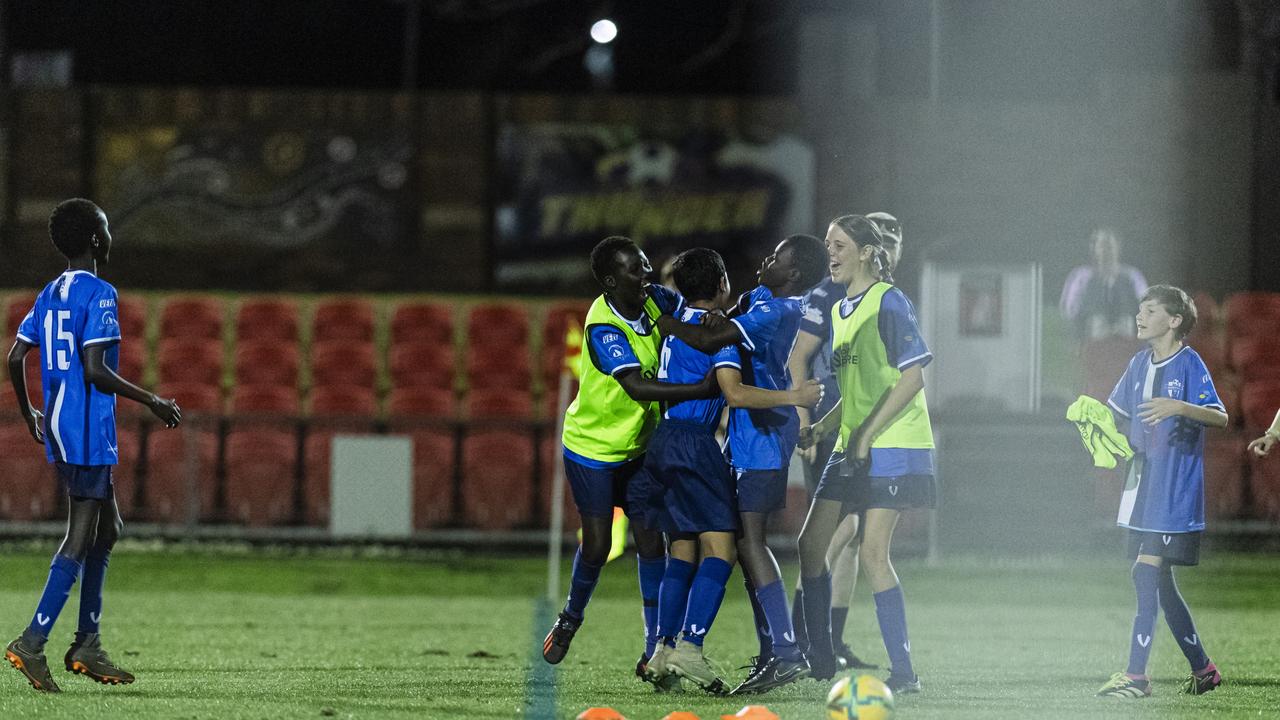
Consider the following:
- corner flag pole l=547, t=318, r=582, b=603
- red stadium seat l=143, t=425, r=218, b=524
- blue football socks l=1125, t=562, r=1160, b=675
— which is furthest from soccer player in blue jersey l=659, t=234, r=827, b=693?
red stadium seat l=143, t=425, r=218, b=524

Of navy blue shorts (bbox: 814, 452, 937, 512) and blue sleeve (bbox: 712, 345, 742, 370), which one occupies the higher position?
blue sleeve (bbox: 712, 345, 742, 370)

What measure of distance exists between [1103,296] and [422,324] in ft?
17.3

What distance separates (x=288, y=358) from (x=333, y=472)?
247 cm

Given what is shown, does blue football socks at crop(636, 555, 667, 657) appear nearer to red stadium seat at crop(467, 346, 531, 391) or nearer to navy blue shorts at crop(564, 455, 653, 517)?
navy blue shorts at crop(564, 455, 653, 517)

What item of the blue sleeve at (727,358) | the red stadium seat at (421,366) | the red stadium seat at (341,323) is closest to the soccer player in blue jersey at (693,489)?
the blue sleeve at (727,358)

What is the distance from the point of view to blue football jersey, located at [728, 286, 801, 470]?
5918mm

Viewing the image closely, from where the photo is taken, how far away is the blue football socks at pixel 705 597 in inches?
231

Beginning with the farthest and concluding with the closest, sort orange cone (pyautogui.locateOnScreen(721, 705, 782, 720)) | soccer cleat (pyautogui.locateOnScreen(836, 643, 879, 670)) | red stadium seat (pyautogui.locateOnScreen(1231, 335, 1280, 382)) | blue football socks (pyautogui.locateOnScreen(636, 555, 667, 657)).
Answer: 1. red stadium seat (pyautogui.locateOnScreen(1231, 335, 1280, 382))
2. soccer cleat (pyautogui.locateOnScreen(836, 643, 879, 670))
3. blue football socks (pyautogui.locateOnScreen(636, 555, 667, 657))
4. orange cone (pyautogui.locateOnScreen(721, 705, 782, 720))

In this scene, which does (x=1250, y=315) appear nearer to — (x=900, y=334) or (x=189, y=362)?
(x=189, y=362)

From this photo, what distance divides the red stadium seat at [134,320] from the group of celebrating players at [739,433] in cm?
800

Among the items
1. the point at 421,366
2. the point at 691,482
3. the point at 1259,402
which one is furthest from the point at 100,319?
the point at 1259,402

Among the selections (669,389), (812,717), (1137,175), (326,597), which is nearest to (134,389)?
(669,389)

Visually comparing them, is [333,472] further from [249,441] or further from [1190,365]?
[1190,365]

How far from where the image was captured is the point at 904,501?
5812mm
